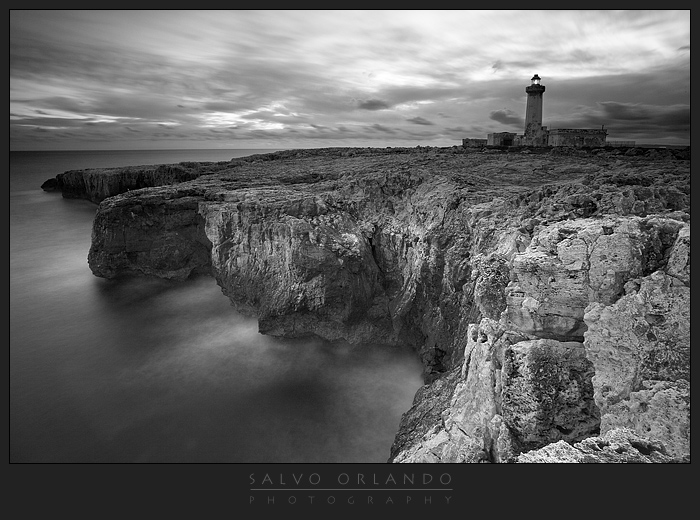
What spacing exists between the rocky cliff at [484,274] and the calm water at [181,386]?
1.00 meters

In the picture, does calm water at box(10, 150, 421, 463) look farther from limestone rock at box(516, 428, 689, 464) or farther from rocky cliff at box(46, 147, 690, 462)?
limestone rock at box(516, 428, 689, 464)

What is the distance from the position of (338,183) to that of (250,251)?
3.64 metres

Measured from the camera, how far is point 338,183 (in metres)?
12.8

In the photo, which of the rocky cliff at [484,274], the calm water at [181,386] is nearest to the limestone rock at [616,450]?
the rocky cliff at [484,274]

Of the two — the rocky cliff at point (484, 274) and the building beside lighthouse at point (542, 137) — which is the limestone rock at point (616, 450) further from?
the building beside lighthouse at point (542, 137)

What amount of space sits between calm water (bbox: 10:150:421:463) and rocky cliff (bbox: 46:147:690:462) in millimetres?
1002

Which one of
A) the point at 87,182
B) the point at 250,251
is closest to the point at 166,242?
the point at 250,251

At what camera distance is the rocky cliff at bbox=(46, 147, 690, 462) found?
146 inches

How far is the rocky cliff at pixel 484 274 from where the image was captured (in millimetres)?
3715

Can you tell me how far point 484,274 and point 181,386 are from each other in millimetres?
7159

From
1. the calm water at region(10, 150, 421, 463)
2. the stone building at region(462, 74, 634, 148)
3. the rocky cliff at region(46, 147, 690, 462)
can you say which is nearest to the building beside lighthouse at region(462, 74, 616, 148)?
the stone building at region(462, 74, 634, 148)

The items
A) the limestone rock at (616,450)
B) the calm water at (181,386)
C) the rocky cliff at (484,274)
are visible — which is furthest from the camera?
the calm water at (181,386)

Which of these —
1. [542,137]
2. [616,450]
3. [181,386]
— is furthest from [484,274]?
[542,137]

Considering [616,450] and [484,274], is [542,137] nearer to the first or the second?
[484,274]
